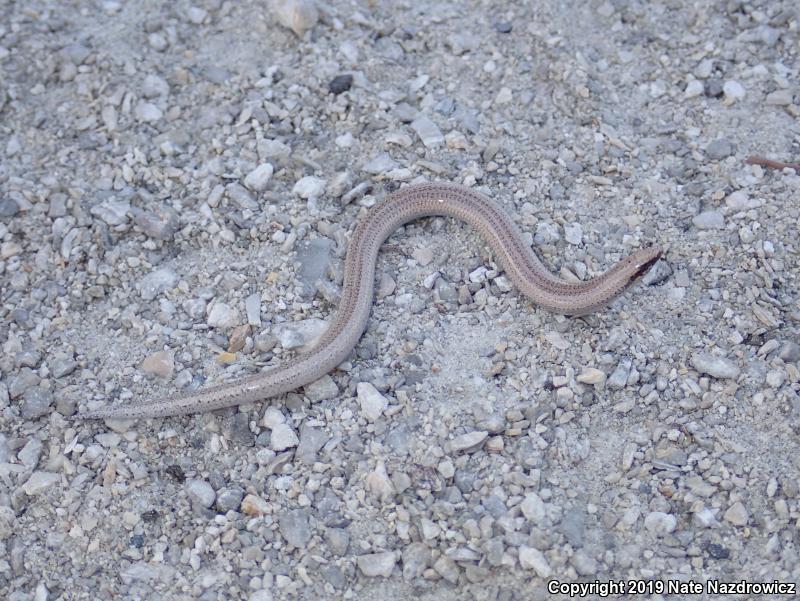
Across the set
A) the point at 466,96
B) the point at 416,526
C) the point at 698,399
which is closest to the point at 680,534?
the point at 698,399

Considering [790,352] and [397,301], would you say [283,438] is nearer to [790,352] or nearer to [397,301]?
[397,301]

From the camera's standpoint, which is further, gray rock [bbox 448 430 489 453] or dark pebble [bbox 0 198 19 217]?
dark pebble [bbox 0 198 19 217]

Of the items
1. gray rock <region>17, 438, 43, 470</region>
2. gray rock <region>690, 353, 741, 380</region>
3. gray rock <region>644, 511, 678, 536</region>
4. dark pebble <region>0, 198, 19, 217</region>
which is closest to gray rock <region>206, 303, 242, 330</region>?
gray rock <region>17, 438, 43, 470</region>

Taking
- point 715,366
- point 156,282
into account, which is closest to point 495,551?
point 715,366

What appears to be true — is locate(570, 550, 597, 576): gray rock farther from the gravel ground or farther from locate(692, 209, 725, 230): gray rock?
locate(692, 209, 725, 230): gray rock

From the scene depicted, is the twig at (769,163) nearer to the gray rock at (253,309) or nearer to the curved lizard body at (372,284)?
the curved lizard body at (372,284)

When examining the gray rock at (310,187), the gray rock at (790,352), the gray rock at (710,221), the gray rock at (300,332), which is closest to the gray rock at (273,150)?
the gray rock at (310,187)
